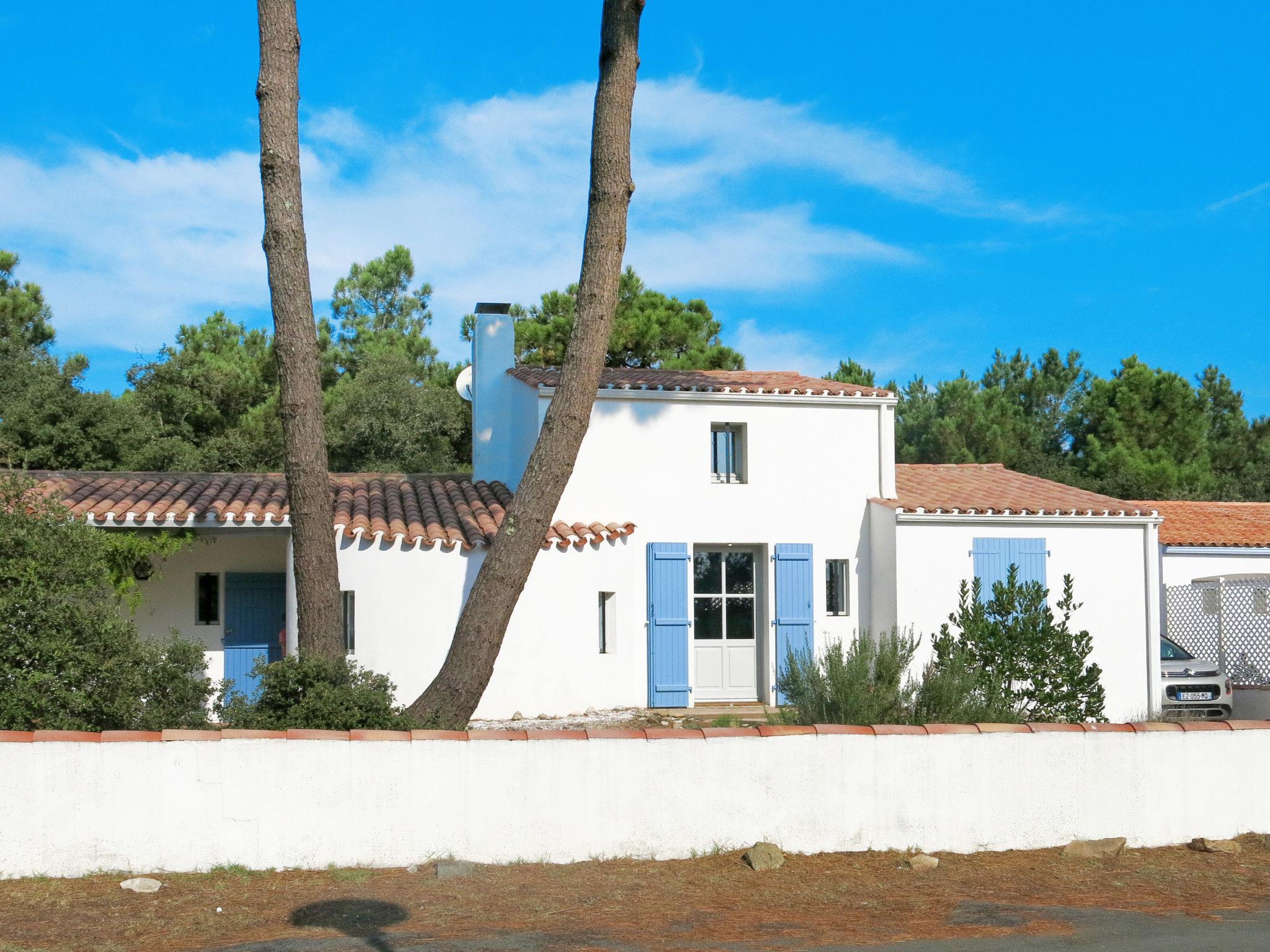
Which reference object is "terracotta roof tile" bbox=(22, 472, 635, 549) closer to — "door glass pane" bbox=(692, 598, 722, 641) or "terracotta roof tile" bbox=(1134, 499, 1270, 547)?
"door glass pane" bbox=(692, 598, 722, 641)

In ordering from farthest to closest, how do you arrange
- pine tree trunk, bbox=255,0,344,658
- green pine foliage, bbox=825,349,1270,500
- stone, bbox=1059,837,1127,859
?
green pine foliage, bbox=825,349,1270,500 → pine tree trunk, bbox=255,0,344,658 → stone, bbox=1059,837,1127,859

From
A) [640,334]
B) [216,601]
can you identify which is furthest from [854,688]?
[640,334]

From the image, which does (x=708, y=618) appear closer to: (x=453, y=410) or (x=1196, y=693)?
(x=1196, y=693)

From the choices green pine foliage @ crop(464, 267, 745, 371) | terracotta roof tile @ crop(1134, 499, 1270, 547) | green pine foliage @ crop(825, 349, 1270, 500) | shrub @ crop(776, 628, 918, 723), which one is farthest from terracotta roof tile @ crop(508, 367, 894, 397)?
green pine foliage @ crop(825, 349, 1270, 500)

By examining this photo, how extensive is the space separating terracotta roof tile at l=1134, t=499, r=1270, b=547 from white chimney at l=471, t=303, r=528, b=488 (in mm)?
11154

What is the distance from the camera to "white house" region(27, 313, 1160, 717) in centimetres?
1573

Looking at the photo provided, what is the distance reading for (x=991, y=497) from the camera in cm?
1708

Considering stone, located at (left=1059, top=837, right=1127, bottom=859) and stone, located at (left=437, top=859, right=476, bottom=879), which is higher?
stone, located at (left=437, top=859, right=476, bottom=879)

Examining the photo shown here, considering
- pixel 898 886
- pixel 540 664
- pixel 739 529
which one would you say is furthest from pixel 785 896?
pixel 739 529

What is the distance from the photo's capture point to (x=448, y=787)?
793 cm

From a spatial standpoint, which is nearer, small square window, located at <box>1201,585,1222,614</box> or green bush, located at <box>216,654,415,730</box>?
green bush, located at <box>216,654,415,730</box>

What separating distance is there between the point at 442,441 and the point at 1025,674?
24368 mm

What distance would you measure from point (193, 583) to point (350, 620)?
10.0ft

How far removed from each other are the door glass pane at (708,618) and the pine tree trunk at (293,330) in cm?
746
